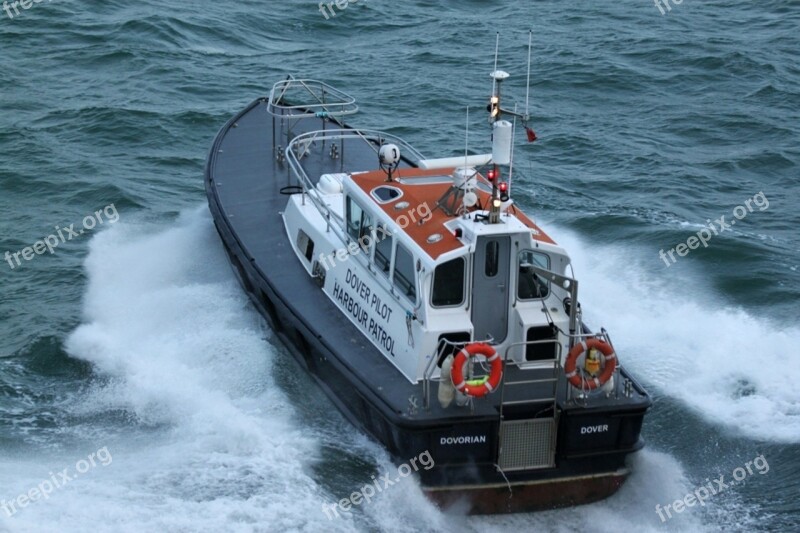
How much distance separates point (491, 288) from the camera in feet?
33.9

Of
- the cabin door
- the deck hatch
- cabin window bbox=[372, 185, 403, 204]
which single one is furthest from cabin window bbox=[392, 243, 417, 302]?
the deck hatch

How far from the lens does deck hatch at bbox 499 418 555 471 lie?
9938 mm

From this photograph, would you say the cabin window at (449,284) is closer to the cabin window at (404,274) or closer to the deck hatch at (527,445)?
the cabin window at (404,274)

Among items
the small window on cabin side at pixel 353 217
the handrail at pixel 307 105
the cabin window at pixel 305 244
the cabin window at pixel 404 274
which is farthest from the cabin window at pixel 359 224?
the handrail at pixel 307 105

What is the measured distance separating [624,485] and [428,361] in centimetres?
213

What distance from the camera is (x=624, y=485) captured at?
1038 cm

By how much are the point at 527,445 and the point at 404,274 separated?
1.96 metres

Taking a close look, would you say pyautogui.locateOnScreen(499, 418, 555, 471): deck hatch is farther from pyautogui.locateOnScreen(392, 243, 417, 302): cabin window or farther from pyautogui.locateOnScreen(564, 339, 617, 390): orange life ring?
pyautogui.locateOnScreen(392, 243, 417, 302): cabin window

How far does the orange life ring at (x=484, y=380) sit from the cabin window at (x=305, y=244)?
3409 millimetres

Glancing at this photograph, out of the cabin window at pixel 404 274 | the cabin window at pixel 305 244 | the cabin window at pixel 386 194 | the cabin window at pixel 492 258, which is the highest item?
the cabin window at pixel 386 194

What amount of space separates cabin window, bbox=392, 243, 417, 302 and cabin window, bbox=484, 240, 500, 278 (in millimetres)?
675

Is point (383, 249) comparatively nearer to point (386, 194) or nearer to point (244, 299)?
point (386, 194)

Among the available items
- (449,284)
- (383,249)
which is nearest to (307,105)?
(383,249)

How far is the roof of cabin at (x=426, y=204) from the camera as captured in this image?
10.3m
